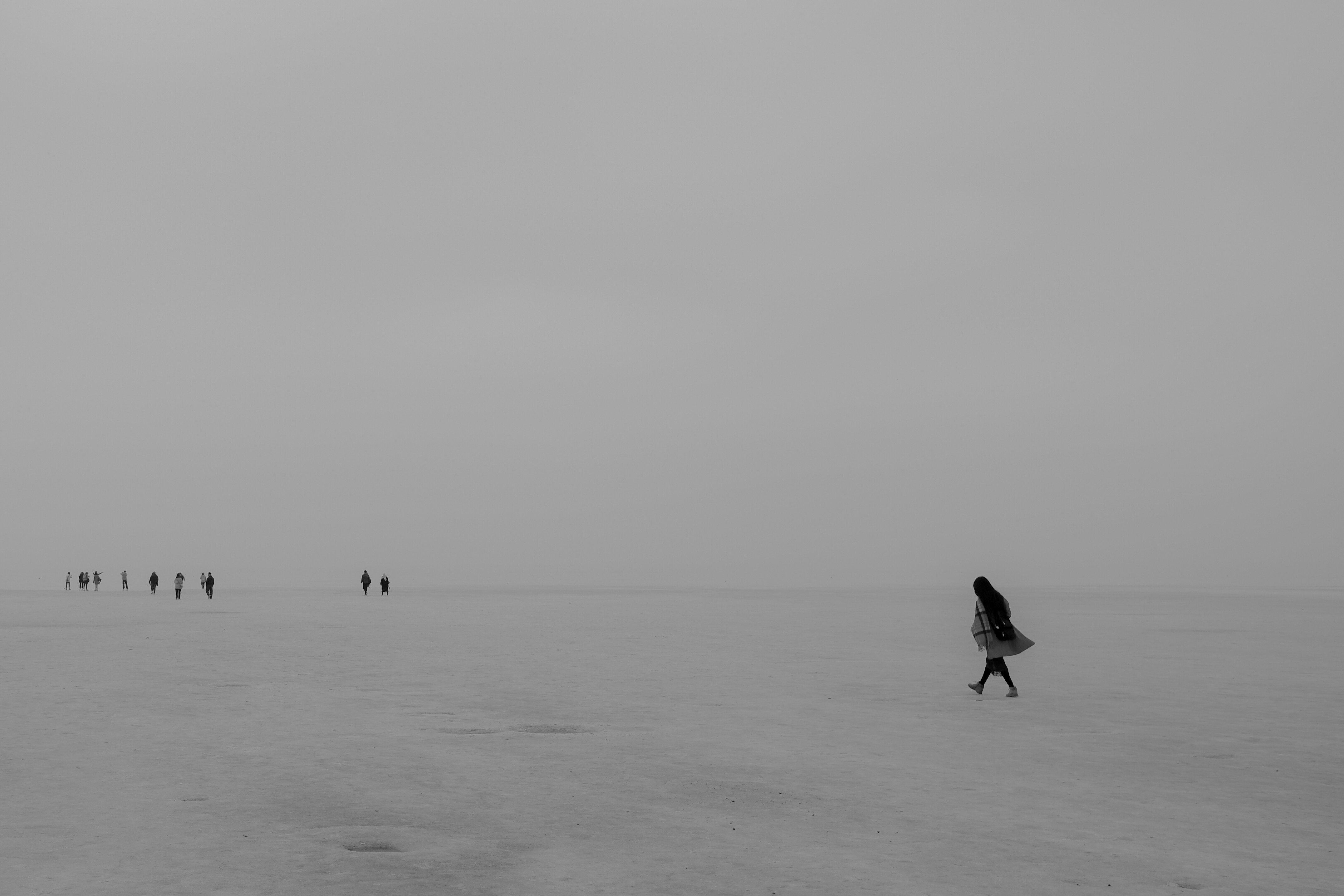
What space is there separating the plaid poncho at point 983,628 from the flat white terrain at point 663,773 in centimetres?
96

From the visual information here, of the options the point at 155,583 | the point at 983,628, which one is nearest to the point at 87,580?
the point at 155,583

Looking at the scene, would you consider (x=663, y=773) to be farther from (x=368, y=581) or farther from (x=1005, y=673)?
(x=368, y=581)

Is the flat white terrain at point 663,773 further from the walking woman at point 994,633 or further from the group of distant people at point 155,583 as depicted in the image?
the group of distant people at point 155,583

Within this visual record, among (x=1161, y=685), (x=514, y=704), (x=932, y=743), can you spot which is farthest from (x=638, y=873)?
(x=1161, y=685)

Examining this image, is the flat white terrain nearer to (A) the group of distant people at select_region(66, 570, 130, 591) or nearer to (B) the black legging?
(B) the black legging

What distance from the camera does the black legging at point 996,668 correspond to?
18.3m

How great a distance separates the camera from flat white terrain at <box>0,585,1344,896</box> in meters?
7.78

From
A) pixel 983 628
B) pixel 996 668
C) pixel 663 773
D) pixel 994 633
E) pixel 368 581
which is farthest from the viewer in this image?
pixel 368 581

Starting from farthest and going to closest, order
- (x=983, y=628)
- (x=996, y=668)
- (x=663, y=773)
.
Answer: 1. (x=983, y=628)
2. (x=996, y=668)
3. (x=663, y=773)

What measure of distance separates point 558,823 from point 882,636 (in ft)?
86.4

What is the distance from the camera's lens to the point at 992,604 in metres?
18.7

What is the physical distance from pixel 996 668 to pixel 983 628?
2.28 feet

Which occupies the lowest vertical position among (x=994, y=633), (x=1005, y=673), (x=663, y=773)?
(x=663, y=773)

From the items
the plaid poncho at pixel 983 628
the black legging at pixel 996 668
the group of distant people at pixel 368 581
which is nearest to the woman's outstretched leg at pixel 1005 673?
the black legging at pixel 996 668
